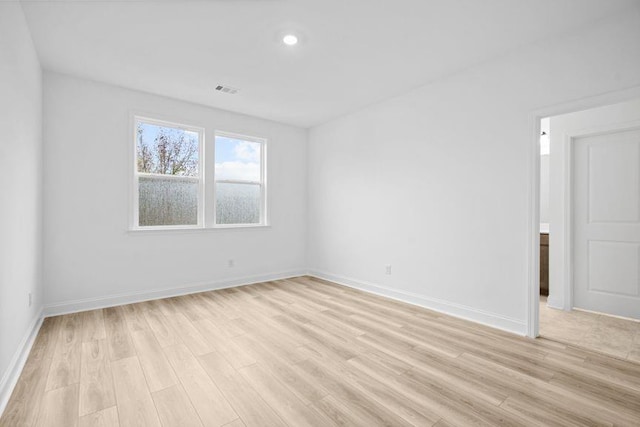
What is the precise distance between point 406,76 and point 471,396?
10.2 feet

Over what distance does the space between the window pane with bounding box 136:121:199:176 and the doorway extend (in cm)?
440

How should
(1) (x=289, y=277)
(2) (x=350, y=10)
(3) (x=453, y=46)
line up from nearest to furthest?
1. (2) (x=350, y=10)
2. (3) (x=453, y=46)
3. (1) (x=289, y=277)

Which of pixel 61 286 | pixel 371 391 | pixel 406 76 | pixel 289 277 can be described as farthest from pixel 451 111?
pixel 61 286

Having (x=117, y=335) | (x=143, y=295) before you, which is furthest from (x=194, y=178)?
(x=117, y=335)

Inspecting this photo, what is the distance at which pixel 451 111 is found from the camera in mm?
3463

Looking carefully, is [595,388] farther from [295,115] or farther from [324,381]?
[295,115]

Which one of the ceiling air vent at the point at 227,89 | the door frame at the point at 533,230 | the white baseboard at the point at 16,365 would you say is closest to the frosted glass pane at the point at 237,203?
the ceiling air vent at the point at 227,89

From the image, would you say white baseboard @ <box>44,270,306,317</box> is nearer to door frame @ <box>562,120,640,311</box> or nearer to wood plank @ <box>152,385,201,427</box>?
wood plank @ <box>152,385,201,427</box>

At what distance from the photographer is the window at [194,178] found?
4.05 metres

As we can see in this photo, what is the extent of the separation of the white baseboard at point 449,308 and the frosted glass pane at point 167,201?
2561 mm

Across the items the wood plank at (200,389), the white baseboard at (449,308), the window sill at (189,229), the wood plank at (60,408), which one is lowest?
the wood plank at (200,389)

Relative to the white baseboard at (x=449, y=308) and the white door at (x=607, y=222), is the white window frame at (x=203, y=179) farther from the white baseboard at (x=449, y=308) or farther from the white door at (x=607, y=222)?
the white door at (x=607, y=222)

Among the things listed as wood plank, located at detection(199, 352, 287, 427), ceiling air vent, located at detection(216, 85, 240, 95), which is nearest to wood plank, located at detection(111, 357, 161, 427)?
wood plank, located at detection(199, 352, 287, 427)

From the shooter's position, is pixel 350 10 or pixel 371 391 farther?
pixel 350 10
